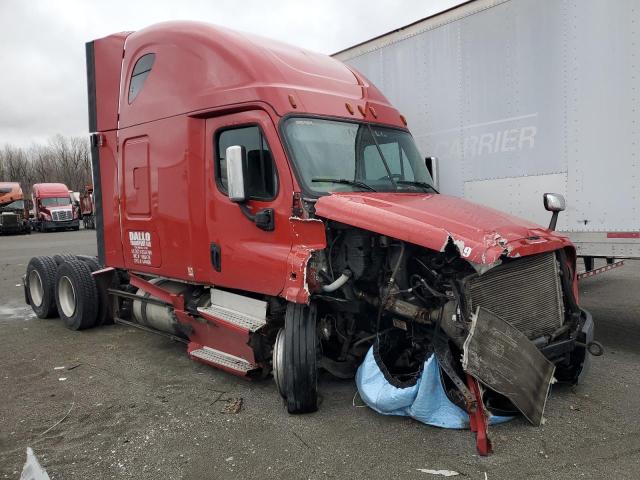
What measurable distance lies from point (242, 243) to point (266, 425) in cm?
160

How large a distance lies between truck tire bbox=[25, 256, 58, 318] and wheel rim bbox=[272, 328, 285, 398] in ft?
15.9

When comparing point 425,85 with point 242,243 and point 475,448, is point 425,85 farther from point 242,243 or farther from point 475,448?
point 475,448

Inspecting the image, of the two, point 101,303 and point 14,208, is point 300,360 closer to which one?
point 101,303

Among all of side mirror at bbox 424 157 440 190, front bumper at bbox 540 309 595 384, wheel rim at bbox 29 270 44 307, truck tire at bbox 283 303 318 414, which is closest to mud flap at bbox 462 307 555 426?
front bumper at bbox 540 309 595 384

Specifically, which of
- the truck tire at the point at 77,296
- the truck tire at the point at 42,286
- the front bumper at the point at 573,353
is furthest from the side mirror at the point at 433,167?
the truck tire at the point at 42,286

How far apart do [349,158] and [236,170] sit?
107 centimetres

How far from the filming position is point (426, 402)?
389cm

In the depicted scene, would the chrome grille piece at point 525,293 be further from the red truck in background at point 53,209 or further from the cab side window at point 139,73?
the red truck in background at point 53,209

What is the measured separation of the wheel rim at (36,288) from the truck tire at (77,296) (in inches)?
24.1

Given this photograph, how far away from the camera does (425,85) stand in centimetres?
677

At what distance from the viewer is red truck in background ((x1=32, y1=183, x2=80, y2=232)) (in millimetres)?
34875

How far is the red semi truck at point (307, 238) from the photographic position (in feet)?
12.6

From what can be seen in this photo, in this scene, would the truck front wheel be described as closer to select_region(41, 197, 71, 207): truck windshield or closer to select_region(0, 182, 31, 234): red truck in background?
select_region(0, 182, 31, 234): red truck in background

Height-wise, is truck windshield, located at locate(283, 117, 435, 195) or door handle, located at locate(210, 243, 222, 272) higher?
truck windshield, located at locate(283, 117, 435, 195)
